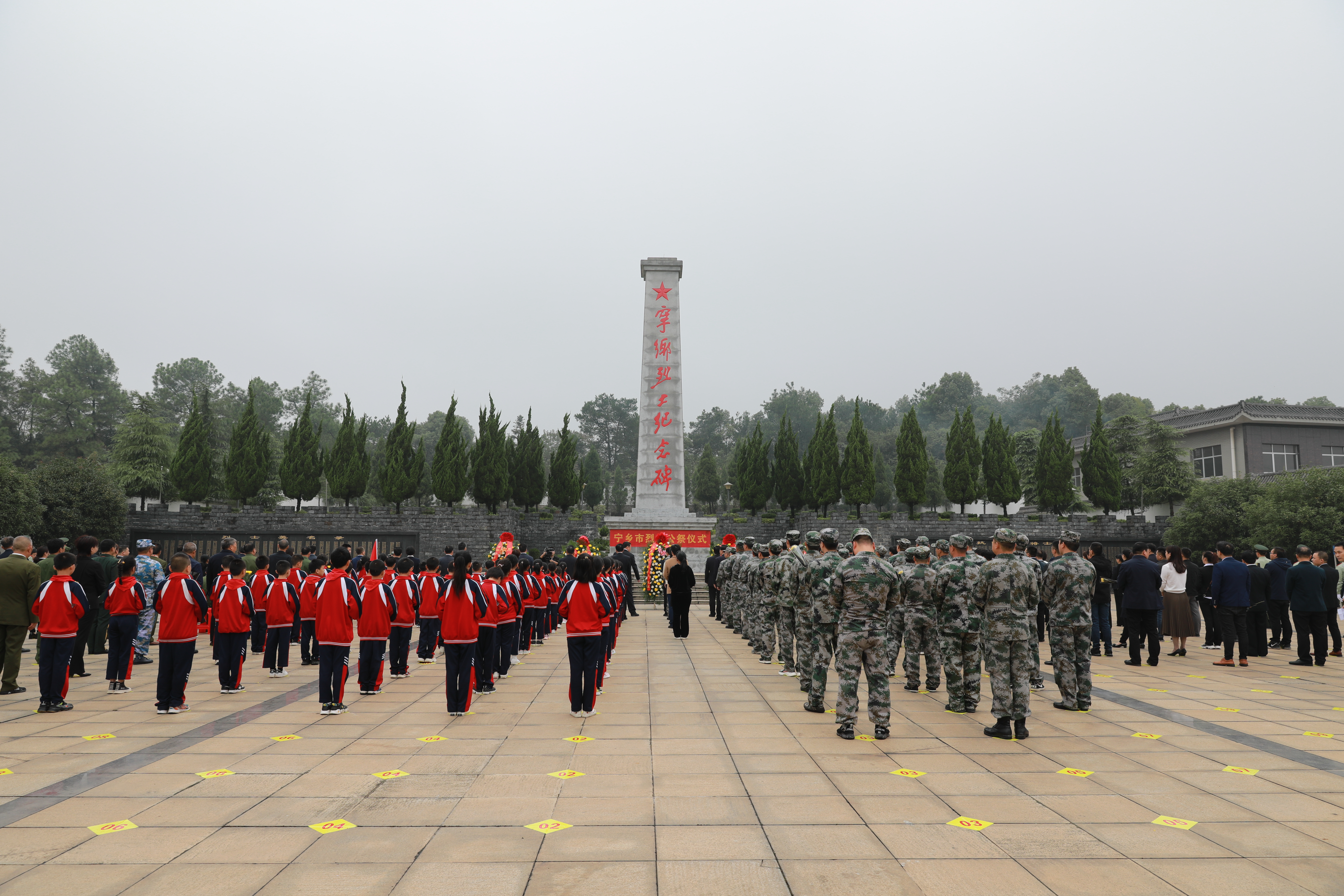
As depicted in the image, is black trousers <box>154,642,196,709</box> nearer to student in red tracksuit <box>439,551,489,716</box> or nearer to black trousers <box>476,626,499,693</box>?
student in red tracksuit <box>439,551,489,716</box>

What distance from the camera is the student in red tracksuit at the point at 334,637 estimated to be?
791 cm

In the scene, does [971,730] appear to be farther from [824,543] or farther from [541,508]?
[541,508]

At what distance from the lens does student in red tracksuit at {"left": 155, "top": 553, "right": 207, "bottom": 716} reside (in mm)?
7891

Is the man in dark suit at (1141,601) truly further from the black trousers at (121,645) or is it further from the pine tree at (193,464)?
the pine tree at (193,464)

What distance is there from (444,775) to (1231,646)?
37.7ft

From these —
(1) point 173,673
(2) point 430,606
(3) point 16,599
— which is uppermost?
(3) point 16,599

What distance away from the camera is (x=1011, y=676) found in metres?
7.06

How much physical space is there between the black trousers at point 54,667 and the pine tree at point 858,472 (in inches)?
1305

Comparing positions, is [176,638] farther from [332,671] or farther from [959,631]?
[959,631]

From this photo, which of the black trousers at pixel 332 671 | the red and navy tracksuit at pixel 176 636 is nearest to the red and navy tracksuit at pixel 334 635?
the black trousers at pixel 332 671

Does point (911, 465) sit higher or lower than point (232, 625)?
higher

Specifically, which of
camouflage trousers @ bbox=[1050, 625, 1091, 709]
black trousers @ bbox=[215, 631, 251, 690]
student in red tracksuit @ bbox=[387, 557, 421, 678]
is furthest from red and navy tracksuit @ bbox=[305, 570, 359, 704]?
camouflage trousers @ bbox=[1050, 625, 1091, 709]

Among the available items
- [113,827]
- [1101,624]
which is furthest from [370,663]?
[1101,624]

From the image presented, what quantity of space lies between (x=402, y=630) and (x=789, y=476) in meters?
31.1
